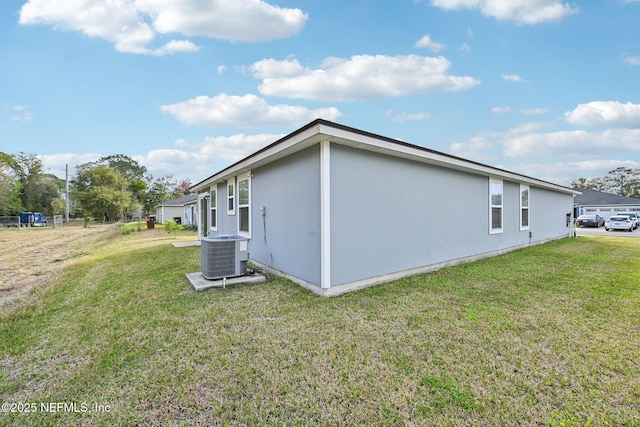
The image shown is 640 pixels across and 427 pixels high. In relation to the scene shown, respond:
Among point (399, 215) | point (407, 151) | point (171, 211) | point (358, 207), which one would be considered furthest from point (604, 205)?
point (171, 211)

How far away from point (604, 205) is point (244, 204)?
1449 inches

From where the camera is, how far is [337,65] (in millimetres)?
8922

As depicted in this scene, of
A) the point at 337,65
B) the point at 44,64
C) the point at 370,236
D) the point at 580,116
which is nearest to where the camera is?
the point at 370,236

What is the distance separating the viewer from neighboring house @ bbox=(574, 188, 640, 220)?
2692 centimetres

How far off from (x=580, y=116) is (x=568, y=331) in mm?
17197

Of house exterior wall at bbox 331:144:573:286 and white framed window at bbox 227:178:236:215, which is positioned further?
white framed window at bbox 227:178:236:215

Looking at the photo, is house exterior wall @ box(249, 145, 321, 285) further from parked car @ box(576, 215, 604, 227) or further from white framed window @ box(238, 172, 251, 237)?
parked car @ box(576, 215, 604, 227)

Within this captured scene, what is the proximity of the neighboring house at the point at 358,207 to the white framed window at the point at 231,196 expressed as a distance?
0.10 feet

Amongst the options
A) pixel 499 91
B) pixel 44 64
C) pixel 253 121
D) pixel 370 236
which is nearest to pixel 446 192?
pixel 370 236

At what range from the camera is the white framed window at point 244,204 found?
282 inches

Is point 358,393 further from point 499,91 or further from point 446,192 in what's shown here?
point 499,91

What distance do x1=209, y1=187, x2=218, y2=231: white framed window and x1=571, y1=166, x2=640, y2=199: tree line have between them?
55.8 m

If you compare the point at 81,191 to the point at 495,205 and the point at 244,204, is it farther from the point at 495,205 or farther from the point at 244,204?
the point at 495,205

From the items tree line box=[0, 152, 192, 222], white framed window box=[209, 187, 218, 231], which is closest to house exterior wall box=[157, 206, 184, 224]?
tree line box=[0, 152, 192, 222]
